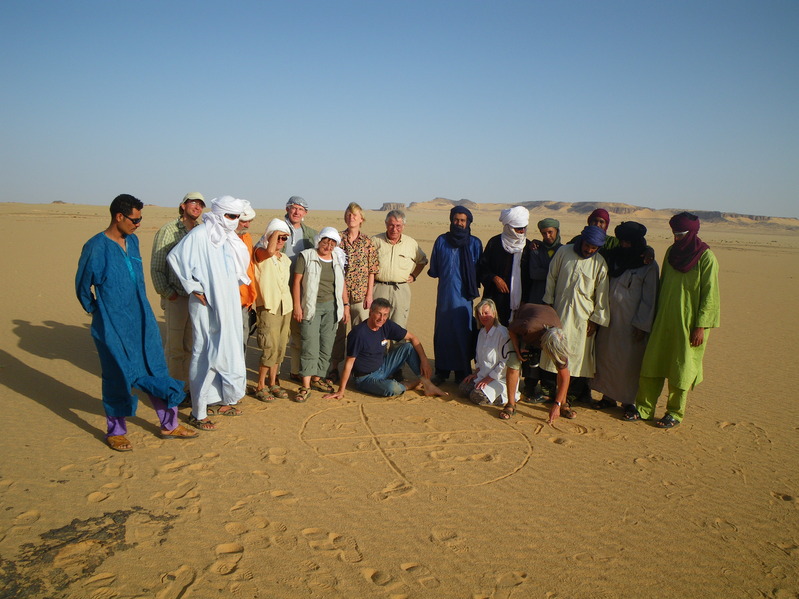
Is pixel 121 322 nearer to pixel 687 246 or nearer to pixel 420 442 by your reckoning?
pixel 420 442

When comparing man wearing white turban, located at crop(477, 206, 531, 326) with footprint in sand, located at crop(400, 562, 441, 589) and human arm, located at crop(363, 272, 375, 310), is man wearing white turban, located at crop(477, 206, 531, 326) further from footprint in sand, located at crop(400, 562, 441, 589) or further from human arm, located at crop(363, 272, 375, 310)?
footprint in sand, located at crop(400, 562, 441, 589)

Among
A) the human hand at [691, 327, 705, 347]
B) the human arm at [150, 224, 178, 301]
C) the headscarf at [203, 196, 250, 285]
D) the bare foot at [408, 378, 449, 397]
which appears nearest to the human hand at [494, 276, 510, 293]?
the bare foot at [408, 378, 449, 397]

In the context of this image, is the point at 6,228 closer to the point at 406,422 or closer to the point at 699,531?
the point at 406,422

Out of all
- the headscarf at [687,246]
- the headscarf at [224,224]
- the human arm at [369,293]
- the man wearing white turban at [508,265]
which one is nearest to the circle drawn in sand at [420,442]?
the human arm at [369,293]

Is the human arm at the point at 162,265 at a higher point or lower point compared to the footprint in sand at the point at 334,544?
higher

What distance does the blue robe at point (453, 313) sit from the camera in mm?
6379

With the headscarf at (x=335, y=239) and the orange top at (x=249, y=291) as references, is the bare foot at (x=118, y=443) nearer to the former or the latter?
the orange top at (x=249, y=291)

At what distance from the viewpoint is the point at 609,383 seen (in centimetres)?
566

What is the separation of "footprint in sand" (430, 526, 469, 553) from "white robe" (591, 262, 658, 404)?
2856mm

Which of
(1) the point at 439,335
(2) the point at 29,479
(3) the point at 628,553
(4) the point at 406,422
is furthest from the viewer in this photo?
(1) the point at 439,335

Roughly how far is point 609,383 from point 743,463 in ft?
4.43

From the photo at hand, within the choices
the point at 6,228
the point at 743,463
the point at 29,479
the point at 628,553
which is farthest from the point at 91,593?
the point at 6,228

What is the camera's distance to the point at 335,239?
228 inches

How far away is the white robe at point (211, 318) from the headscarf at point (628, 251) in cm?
358
